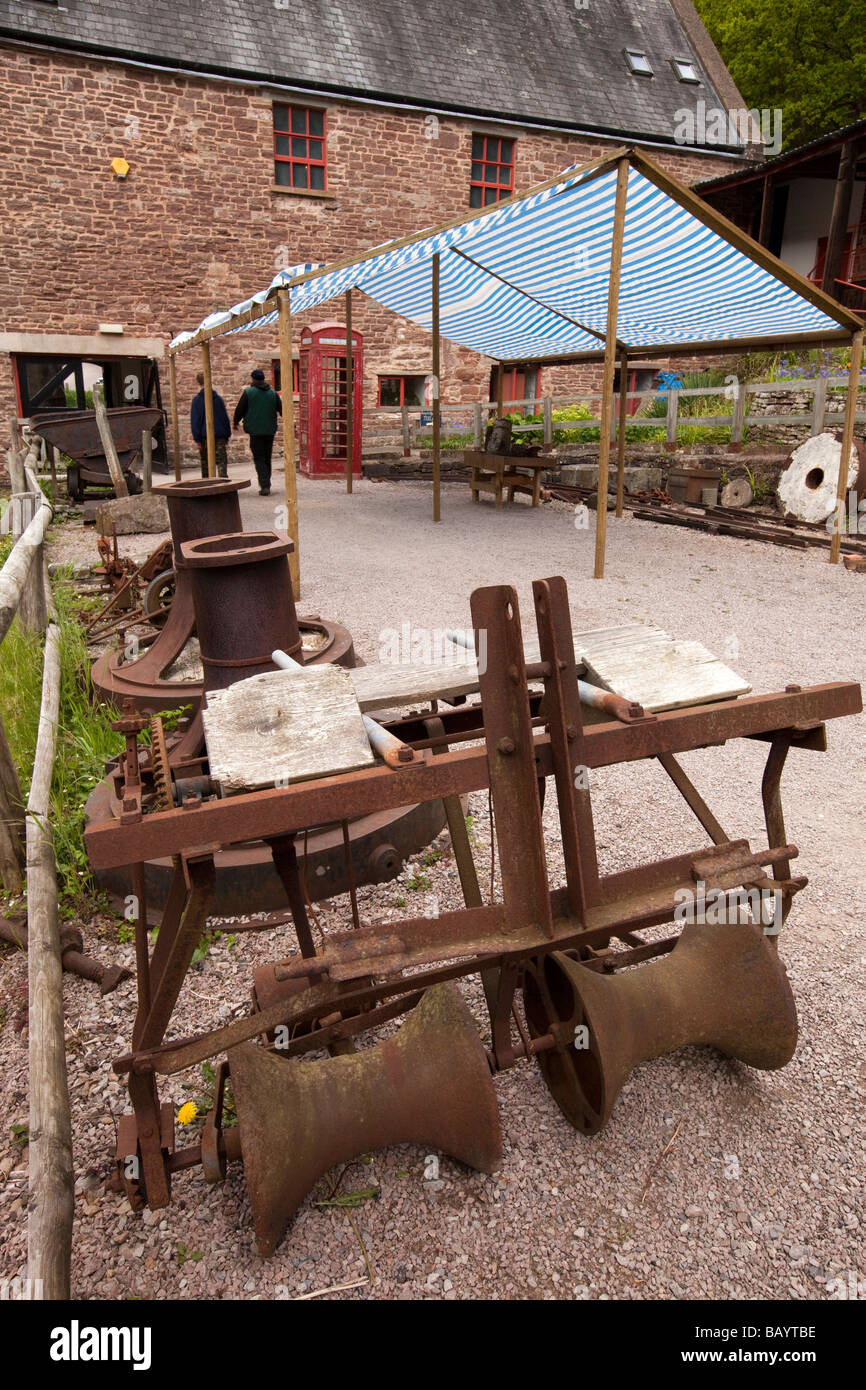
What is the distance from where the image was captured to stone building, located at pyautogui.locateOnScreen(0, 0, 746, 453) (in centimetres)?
1542

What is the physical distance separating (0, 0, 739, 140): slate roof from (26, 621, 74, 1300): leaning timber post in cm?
1757

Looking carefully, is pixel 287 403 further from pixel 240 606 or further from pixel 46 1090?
pixel 46 1090

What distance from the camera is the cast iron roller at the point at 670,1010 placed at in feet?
6.89

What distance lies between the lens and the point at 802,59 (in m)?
25.0

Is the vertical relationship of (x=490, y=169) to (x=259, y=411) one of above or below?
above

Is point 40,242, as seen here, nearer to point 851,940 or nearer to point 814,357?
point 814,357

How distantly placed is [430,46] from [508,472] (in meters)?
12.1

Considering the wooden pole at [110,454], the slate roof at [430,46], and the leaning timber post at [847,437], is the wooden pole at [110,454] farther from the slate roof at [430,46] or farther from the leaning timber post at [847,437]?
the leaning timber post at [847,437]

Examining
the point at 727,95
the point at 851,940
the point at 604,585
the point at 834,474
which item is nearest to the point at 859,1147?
the point at 851,940

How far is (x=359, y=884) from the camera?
333 centimetres

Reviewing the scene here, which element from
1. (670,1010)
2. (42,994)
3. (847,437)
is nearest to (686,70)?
(847,437)

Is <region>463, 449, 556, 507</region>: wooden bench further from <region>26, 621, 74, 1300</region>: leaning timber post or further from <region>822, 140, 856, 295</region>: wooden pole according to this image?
<region>26, 621, 74, 1300</region>: leaning timber post

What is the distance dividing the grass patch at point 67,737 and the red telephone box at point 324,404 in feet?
36.4

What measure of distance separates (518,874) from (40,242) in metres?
17.7
